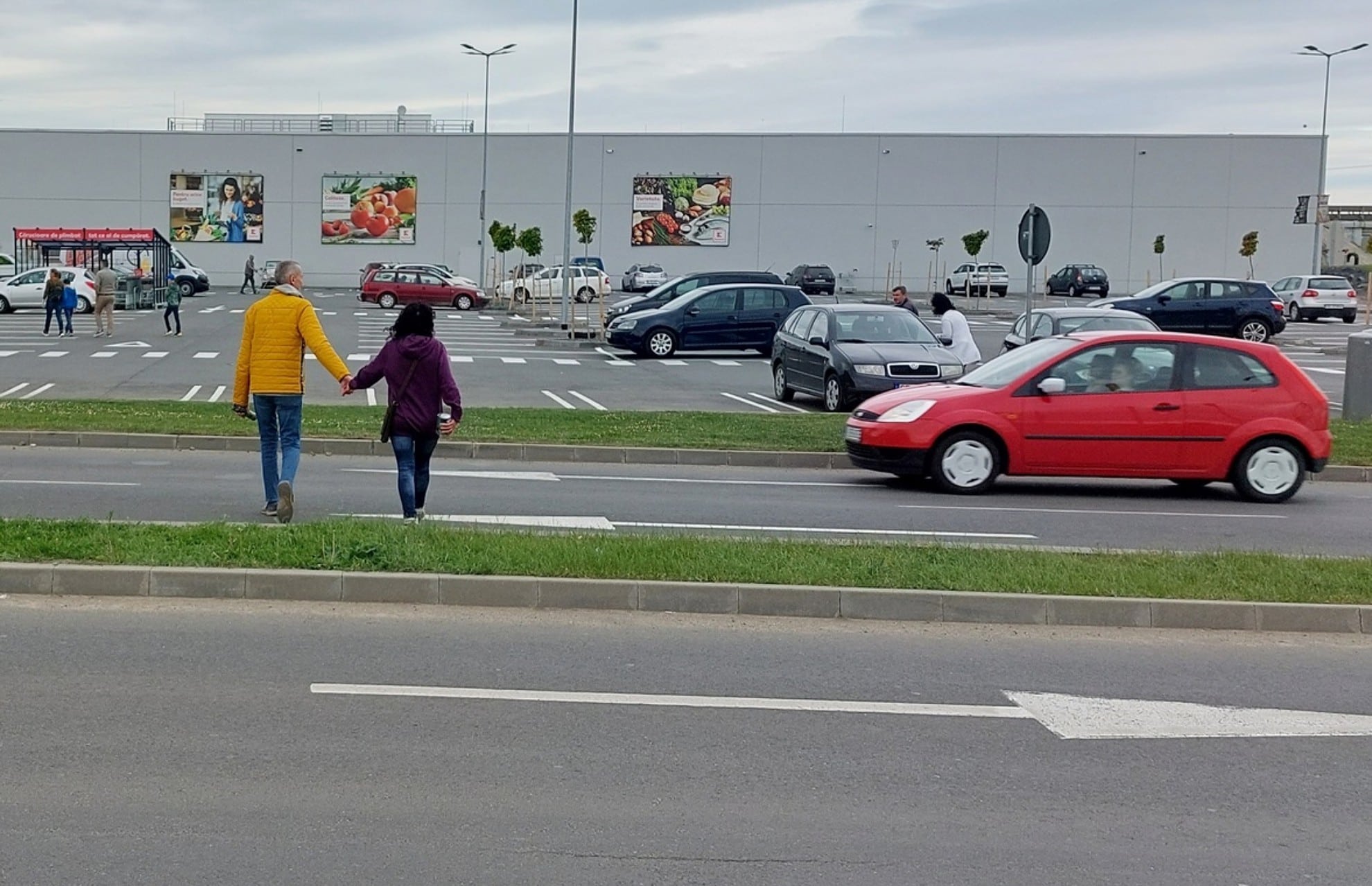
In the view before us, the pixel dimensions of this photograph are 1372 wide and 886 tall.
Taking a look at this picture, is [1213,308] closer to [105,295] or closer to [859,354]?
[859,354]

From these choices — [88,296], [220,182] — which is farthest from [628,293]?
[88,296]

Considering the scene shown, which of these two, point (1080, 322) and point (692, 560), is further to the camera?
point (1080, 322)

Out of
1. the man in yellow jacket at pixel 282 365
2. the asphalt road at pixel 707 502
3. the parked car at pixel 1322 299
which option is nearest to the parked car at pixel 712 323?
the asphalt road at pixel 707 502

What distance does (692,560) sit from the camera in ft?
29.2

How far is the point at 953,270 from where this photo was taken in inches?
3041

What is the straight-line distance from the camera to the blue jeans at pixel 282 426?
34.3ft

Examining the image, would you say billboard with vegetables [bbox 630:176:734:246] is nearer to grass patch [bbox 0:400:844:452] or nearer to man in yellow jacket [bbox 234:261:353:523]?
grass patch [bbox 0:400:844:452]

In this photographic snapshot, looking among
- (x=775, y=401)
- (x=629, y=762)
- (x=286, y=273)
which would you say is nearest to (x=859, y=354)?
(x=775, y=401)

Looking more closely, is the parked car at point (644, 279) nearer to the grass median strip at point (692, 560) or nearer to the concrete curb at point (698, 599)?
the grass median strip at point (692, 560)

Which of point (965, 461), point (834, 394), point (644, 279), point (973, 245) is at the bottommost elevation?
point (965, 461)

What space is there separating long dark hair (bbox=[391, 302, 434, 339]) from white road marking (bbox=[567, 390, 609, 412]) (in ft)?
33.2

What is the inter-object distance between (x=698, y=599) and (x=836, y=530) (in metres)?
3.33

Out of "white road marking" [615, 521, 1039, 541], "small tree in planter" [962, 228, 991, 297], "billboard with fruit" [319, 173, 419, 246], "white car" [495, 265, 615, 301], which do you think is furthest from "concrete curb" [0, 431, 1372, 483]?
"billboard with fruit" [319, 173, 419, 246]

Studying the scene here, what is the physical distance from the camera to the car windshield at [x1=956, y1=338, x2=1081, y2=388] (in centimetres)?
1406
